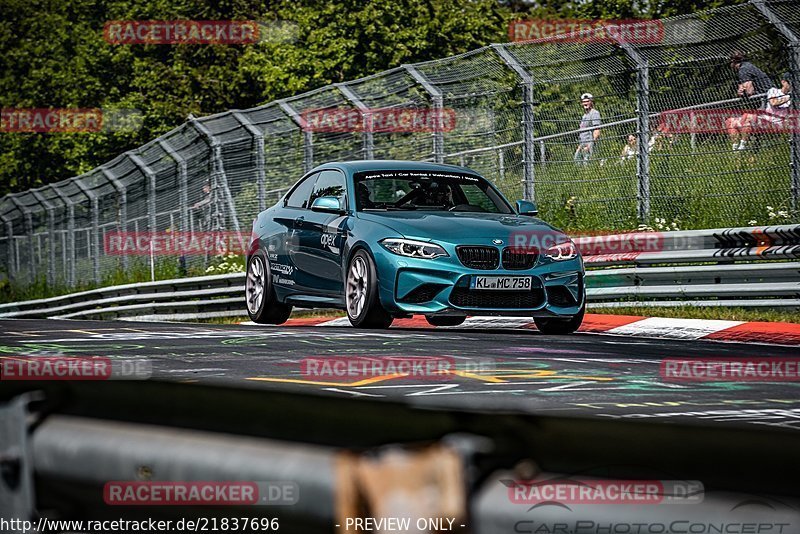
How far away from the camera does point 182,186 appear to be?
24094 mm

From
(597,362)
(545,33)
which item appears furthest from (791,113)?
(545,33)

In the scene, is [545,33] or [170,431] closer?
[170,431]

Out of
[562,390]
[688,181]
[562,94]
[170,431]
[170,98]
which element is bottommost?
[562,390]

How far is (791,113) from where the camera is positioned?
559 inches

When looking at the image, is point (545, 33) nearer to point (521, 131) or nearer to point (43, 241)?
point (43, 241)

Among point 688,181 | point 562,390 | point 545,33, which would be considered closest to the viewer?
point 562,390

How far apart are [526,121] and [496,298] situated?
6645 millimetres

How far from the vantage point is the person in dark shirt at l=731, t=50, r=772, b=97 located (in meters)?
14.8

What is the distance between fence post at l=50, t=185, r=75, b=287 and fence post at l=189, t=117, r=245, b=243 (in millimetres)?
7384

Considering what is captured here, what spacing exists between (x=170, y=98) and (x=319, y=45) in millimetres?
7885

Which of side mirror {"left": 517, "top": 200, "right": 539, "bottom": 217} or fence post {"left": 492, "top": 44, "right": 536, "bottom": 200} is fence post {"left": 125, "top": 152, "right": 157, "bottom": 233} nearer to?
fence post {"left": 492, "top": 44, "right": 536, "bottom": 200}

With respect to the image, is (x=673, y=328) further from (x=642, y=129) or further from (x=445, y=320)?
(x=642, y=129)

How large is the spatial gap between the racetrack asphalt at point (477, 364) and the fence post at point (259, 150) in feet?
22.7

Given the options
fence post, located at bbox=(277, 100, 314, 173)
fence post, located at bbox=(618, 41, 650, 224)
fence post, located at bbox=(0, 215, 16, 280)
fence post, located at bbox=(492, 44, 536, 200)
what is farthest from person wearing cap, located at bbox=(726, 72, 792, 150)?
fence post, located at bbox=(0, 215, 16, 280)
